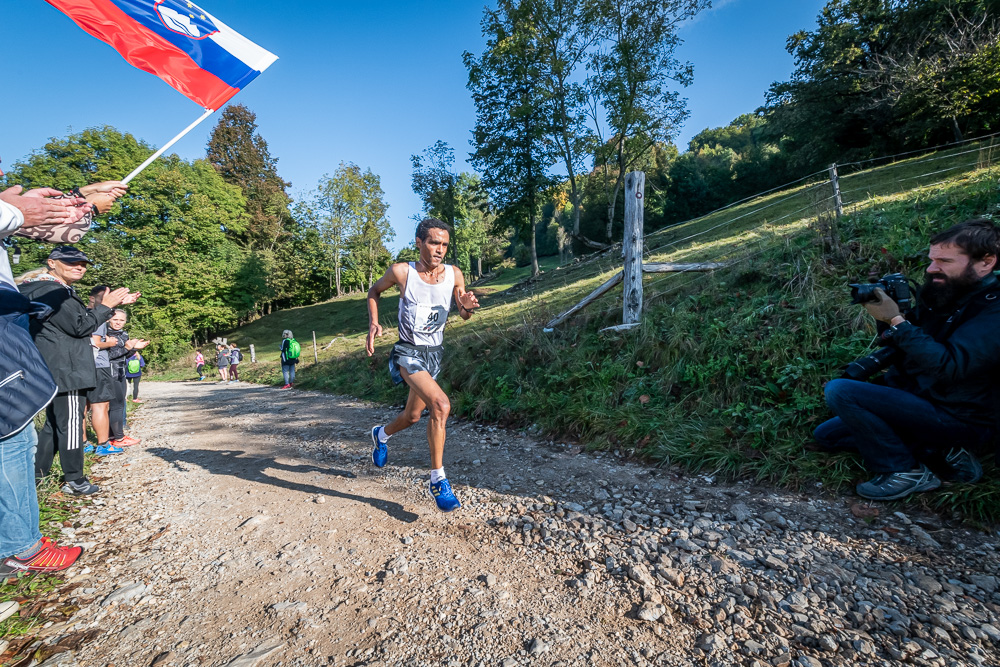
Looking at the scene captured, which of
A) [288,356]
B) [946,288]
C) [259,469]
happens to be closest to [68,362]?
[259,469]

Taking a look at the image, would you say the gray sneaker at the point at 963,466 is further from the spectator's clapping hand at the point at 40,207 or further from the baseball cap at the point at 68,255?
the baseball cap at the point at 68,255

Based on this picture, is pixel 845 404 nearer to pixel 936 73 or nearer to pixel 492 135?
pixel 936 73

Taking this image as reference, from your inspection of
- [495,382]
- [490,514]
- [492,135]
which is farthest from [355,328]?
[490,514]

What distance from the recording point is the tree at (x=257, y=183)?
129ft

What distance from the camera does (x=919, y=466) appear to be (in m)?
2.61

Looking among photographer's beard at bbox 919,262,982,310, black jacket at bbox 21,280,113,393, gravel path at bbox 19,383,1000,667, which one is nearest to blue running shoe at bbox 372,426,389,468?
gravel path at bbox 19,383,1000,667

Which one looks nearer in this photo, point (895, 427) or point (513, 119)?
point (895, 427)

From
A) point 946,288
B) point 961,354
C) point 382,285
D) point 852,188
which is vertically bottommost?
point 961,354

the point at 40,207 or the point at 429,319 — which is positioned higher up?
the point at 40,207

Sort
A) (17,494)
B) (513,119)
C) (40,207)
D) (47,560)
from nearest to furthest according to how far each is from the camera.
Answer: (40,207)
(17,494)
(47,560)
(513,119)

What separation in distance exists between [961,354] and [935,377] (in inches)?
8.1

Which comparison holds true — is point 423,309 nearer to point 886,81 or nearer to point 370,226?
point 886,81

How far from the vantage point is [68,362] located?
11.7ft

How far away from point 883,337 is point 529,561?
8.54ft
